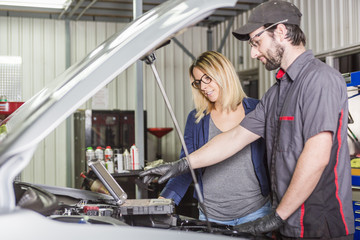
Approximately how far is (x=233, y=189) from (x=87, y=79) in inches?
56.6

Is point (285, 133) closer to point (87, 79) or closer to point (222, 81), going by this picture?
point (222, 81)

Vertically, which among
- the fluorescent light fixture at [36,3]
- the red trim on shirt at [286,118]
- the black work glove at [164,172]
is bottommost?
the black work glove at [164,172]

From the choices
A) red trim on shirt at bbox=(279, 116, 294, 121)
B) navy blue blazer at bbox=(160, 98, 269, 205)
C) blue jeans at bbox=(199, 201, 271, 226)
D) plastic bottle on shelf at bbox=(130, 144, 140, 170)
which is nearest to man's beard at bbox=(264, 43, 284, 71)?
red trim on shirt at bbox=(279, 116, 294, 121)

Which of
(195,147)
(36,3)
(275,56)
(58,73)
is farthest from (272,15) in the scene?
(58,73)

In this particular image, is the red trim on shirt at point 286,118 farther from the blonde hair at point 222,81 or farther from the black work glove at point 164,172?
the blonde hair at point 222,81

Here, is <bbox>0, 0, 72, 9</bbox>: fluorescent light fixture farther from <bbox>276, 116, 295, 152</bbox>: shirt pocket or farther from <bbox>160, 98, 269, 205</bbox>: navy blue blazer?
<bbox>276, 116, 295, 152</bbox>: shirt pocket

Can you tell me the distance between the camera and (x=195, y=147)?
8.67 ft

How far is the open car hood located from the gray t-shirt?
4.35 ft

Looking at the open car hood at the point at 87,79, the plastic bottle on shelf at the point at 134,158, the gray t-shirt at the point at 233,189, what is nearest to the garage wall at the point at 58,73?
the plastic bottle on shelf at the point at 134,158

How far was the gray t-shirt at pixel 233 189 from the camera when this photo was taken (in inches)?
92.6

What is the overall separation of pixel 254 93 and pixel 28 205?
7.40 m

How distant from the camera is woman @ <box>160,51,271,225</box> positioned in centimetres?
236

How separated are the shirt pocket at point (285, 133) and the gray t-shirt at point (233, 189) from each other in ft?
1.82

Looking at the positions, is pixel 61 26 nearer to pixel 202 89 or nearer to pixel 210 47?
pixel 210 47
